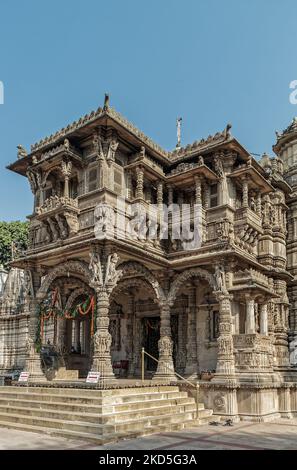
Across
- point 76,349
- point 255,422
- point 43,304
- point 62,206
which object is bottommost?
point 255,422

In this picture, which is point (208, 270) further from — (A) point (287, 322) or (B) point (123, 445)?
(B) point (123, 445)

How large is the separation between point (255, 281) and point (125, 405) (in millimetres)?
6935

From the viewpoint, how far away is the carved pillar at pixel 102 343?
16.5 m

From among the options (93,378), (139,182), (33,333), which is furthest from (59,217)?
(93,378)

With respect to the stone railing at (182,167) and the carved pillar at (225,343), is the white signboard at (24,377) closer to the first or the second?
the carved pillar at (225,343)

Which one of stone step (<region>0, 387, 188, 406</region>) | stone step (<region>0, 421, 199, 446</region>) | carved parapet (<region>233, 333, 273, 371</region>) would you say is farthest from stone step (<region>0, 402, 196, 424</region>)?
carved parapet (<region>233, 333, 273, 371</region>)

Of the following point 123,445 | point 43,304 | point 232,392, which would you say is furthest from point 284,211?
point 123,445

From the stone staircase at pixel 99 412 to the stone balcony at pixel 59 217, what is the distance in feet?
19.9

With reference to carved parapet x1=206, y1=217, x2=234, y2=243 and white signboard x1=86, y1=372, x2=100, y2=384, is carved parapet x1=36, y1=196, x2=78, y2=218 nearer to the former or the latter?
carved parapet x1=206, y1=217, x2=234, y2=243

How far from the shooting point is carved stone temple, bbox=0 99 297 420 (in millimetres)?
17750

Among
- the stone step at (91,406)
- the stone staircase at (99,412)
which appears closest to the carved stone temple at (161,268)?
the stone staircase at (99,412)

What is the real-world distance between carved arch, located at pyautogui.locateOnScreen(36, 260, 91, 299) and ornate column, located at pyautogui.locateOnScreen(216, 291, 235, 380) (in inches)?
207
